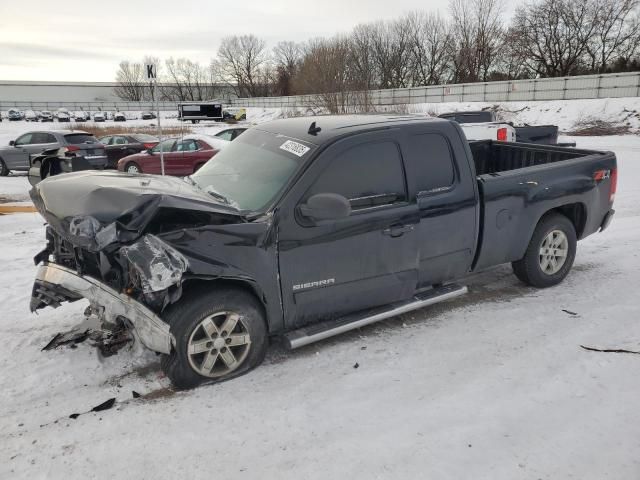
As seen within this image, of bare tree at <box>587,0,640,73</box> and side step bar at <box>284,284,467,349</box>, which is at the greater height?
bare tree at <box>587,0,640,73</box>

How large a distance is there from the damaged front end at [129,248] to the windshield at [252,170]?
1.20ft

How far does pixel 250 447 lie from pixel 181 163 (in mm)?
12722

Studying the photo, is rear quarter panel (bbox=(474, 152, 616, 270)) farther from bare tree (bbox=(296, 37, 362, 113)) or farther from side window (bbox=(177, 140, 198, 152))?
bare tree (bbox=(296, 37, 362, 113))

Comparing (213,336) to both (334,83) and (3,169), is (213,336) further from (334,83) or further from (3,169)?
(334,83)

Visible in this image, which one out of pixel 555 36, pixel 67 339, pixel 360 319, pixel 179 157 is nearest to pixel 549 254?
pixel 360 319

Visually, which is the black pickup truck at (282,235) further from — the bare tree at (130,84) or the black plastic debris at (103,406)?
the bare tree at (130,84)

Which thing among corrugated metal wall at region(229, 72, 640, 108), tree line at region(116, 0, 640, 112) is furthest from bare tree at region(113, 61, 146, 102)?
corrugated metal wall at region(229, 72, 640, 108)

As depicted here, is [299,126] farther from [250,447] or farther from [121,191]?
[250,447]

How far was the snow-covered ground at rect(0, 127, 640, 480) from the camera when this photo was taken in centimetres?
267

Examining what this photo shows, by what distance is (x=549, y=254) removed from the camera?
5137 millimetres

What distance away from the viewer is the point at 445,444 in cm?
279

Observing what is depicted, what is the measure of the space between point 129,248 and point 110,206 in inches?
14.4

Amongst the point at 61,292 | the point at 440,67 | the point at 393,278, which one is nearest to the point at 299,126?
the point at 393,278

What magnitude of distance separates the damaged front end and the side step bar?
3.09ft
